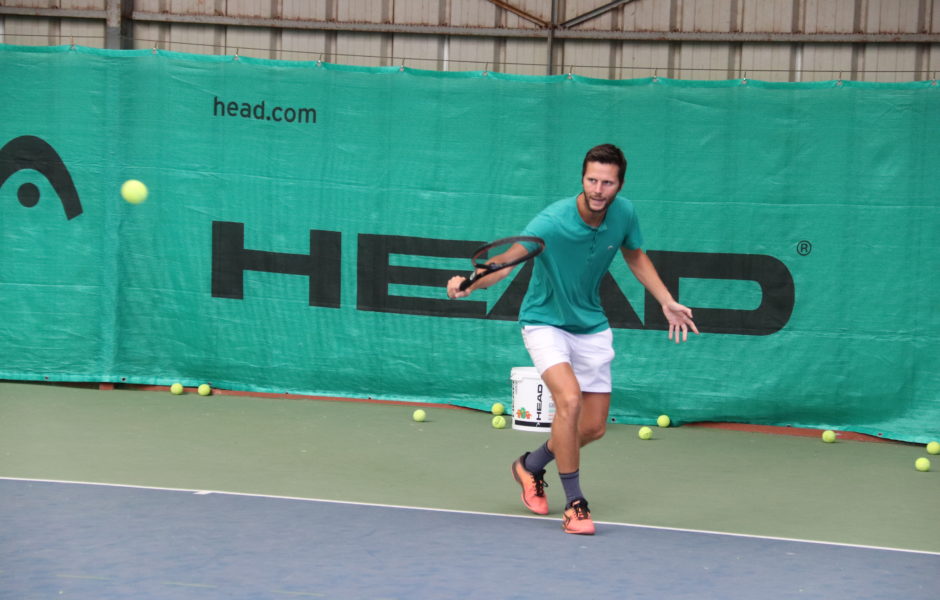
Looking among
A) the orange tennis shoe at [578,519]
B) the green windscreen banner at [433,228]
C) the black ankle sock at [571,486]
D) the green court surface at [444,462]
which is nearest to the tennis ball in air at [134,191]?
the green windscreen banner at [433,228]

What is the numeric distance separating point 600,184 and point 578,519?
1339 millimetres

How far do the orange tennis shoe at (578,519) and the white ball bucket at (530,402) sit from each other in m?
2.58

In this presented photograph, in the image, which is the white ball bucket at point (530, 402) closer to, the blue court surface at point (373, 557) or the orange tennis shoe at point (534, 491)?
the orange tennis shoe at point (534, 491)

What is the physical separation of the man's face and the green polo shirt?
0.13 metres

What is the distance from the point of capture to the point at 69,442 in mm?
6320

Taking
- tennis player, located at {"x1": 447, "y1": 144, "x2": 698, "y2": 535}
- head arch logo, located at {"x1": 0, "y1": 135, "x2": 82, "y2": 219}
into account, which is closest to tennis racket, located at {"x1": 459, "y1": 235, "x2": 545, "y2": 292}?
tennis player, located at {"x1": 447, "y1": 144, "x2": 698, "y2": 535}

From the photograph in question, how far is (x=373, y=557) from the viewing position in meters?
4.01

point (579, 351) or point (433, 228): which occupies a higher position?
point (433, 228)

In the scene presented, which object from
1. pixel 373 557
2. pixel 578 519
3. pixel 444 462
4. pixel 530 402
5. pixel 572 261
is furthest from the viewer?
pixel 530 402

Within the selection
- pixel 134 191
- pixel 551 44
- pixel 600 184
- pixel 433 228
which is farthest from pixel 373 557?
pixel 551 44

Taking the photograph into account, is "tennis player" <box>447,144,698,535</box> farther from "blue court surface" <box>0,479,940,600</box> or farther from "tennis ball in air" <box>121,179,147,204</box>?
"tennis ball in air" <box>121,179,147,204</box>

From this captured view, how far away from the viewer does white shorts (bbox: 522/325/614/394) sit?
477 cm

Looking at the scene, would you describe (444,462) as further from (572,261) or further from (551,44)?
(551,44)

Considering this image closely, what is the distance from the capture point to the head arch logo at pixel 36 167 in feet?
27.1
